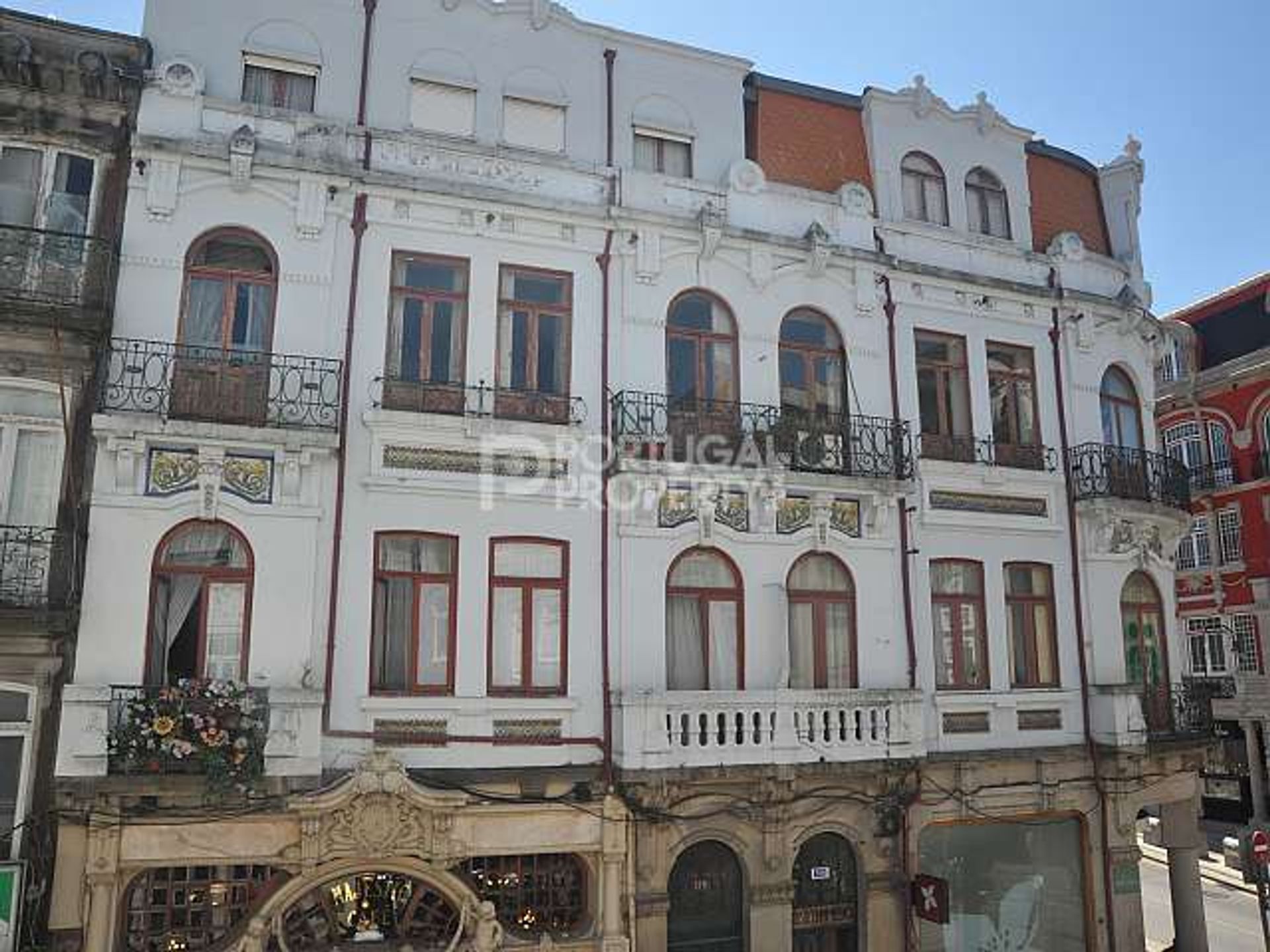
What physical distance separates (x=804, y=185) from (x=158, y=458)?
445 inches

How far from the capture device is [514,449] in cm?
1459

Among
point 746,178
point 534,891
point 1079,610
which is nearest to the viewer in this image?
point 534,891

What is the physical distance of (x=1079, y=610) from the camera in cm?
1777

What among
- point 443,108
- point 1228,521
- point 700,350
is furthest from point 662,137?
point 1228,521

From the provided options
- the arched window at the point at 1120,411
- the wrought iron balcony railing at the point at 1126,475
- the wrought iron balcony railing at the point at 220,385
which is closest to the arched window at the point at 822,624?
the wrought iron balcony railing at the point at 1126,475

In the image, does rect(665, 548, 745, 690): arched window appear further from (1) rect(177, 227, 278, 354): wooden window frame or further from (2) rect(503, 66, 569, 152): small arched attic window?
(2) rect(503, 66, 569, 152): small arched attic window

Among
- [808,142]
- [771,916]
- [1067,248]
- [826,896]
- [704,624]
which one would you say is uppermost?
[808,142]

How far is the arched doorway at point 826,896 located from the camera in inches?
589

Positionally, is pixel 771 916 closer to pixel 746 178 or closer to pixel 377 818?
pixel 377 818

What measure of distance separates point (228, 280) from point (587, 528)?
6112mm

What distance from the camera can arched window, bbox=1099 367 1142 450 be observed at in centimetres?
1930

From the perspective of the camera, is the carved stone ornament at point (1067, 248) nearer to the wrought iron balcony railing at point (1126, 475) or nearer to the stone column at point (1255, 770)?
the wrought iron balcony railing at point (1126, 475)

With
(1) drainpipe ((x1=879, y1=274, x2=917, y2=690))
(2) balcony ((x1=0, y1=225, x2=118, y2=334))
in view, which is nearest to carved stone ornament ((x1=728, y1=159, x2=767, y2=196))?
(1) drainpipe ((x1=879, y1=274, x2=917, y2=690))

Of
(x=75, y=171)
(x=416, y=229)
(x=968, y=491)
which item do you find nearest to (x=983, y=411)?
(x=968, y=491)
